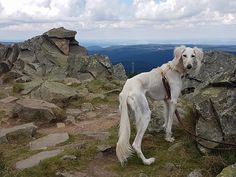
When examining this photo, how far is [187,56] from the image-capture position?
9703mm

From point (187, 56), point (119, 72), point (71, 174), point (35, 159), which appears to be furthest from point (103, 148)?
point (119, 72)

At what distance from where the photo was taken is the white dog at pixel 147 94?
890 centimetres

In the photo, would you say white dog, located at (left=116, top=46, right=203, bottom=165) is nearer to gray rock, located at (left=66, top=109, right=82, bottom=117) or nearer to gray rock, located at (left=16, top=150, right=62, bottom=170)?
gray rock, located at (left=16, top=150, right=62, bottom=170)

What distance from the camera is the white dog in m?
8.90

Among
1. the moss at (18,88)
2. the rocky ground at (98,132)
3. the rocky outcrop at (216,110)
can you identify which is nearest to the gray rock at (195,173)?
the rocky ground at (98,132)

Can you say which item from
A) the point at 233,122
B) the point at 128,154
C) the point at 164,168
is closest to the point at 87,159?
the point at 128,154

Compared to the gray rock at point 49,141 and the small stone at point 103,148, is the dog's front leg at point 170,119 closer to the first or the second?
the small stone at point 103,148

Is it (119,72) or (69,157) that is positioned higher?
(69,157)

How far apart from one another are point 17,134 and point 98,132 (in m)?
2.43

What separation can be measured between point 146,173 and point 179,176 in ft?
2.42

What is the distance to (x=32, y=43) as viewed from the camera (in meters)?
30.0

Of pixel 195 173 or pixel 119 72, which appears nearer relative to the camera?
pixel 195 173

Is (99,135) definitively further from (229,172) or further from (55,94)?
(55,94)

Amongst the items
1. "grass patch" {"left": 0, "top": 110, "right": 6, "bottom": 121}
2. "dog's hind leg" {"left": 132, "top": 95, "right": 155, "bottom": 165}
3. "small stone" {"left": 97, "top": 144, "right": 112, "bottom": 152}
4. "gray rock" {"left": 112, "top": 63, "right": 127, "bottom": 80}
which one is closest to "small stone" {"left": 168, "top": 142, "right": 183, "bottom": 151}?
"dog's hind leg" {"left": 132, "top": 95, "right": 155, "bottom": 165}
